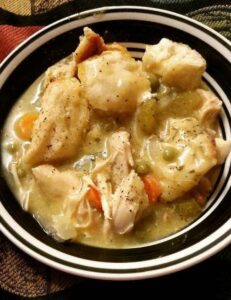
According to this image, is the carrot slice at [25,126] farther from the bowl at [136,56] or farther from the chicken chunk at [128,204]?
the chicken chunk at [128,204]

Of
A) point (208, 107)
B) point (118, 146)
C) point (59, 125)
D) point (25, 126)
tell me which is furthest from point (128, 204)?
point (25, 126)

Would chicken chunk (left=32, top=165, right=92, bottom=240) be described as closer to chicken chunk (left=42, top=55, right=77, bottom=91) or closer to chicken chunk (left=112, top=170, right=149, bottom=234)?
chicken chunk (left=112, top=170, right=149, bottom=234)

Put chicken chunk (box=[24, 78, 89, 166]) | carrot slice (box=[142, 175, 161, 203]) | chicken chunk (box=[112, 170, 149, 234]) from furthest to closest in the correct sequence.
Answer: chicken chunk (box=[24, 78, 89, 166])
carrot slice (box=[142, 175, 161, 203])
chicken chunk (box=[112, 170, 149, 234])

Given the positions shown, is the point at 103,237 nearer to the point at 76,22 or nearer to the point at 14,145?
the point at 14,145

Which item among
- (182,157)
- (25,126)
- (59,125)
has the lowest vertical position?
(25,126)

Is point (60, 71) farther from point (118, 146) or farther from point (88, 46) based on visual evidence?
point (118, 146)

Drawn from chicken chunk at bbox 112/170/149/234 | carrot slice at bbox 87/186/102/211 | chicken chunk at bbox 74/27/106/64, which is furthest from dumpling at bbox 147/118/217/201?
chicken chunk at bbox 74/27/106/64

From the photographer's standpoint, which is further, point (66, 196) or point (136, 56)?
point (136, 56)

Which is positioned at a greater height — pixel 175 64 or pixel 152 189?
pixel 175 64
